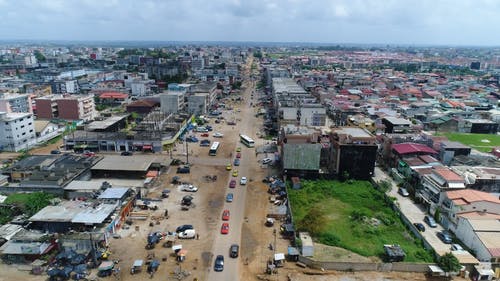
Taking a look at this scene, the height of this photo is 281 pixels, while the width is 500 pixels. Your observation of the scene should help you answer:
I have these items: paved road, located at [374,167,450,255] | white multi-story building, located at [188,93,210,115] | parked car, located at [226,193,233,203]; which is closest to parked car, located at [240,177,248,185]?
parked car, located at [226,193,233,203]

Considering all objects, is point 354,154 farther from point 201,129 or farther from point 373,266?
point 201,129

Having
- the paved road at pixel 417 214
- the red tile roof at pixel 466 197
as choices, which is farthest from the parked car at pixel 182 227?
the red tile roof at pixel 466 197

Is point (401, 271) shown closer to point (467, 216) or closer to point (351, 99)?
point (467, 216)

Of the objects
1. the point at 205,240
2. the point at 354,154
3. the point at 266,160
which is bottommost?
the point at 205,240

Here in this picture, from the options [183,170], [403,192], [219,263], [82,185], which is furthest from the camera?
[183,170]

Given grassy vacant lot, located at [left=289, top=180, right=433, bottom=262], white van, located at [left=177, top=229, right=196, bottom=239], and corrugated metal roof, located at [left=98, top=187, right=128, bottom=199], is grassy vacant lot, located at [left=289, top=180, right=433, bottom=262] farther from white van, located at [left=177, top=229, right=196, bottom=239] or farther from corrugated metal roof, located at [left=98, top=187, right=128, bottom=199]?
corrugated metal roof, located at [left=98, top=187, right=128, bottom=199]

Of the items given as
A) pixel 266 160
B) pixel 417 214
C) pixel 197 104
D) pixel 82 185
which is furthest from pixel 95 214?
pixel 197 104
